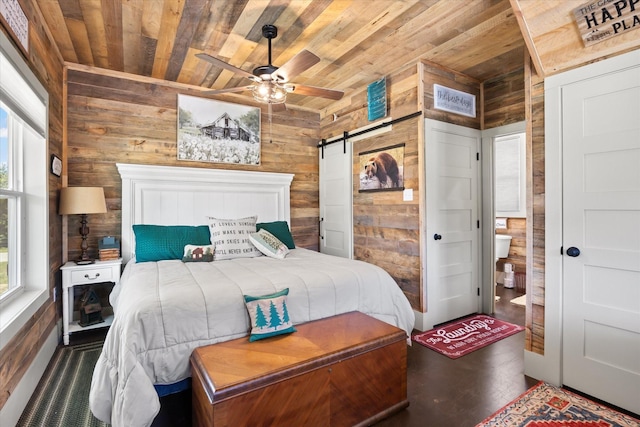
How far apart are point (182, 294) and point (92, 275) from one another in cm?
169

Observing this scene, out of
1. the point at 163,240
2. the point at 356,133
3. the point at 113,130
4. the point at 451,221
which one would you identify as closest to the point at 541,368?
the point at 451,221

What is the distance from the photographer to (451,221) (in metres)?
3.44

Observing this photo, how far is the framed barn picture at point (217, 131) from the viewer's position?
384 centimetres

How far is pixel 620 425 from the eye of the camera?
1785 millimetres

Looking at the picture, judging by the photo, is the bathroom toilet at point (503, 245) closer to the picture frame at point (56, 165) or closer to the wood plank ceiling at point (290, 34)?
the wood plank ceiling at point (290, 34)

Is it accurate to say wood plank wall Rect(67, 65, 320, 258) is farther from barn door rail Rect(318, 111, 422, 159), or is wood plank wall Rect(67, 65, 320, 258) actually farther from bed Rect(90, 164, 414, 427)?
barn door rail Rect(318, 111, 422, 159)

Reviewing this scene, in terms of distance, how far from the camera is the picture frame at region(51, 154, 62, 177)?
277 centimetres

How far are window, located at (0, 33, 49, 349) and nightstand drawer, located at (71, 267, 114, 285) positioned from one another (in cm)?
47

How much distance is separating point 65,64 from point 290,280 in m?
3.19

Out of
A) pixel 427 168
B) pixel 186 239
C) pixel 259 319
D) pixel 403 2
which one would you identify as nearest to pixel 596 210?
pixel 427 168

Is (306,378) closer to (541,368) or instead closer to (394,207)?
(541,368)

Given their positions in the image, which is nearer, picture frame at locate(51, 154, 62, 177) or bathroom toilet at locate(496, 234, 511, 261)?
picture frame at locate(51, 154, 62, 177)

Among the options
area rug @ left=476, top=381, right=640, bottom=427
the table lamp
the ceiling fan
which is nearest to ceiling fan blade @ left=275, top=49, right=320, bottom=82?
the ceiling fan

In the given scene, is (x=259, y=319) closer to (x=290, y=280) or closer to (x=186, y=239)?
(x=290, y=280)
